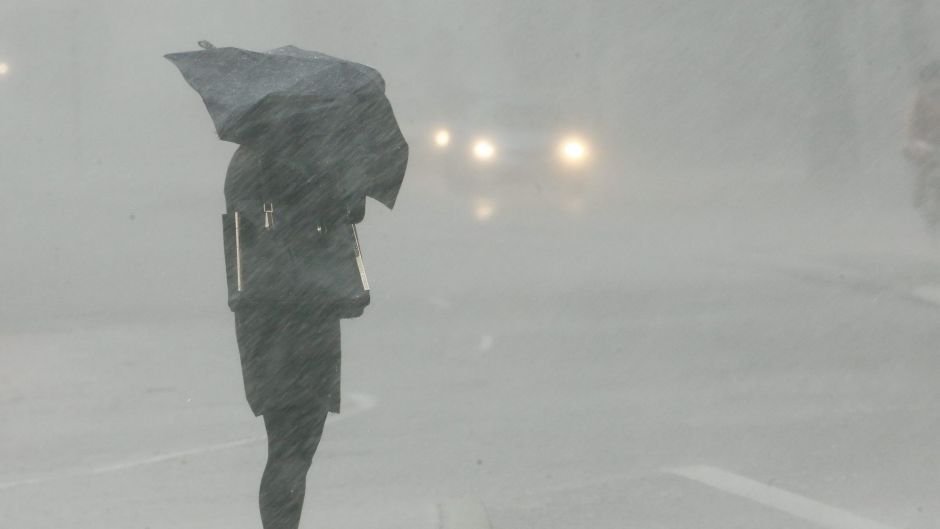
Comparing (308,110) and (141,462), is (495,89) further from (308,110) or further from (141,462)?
(308,110)

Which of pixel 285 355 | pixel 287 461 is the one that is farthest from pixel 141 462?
pixel 285 355

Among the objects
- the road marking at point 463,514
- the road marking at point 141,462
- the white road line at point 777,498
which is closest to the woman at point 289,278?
the road marking at point 463,514

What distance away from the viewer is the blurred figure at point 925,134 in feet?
49.6

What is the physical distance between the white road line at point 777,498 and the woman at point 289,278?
2.21 m

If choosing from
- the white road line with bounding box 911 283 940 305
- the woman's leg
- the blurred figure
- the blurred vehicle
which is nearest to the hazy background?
the blurred vehicle

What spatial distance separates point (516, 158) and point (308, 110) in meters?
22.0

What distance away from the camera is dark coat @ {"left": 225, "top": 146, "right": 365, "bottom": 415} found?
4418 millimetres

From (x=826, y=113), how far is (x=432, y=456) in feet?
65.8

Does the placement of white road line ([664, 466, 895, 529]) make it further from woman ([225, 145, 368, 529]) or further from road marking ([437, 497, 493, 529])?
woman ([225, 145, 368, 529])

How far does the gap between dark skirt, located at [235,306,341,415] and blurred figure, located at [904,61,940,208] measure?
11625 mm

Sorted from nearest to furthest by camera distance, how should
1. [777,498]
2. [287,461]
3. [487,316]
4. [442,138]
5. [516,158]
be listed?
[287,461] < [777,498] < [487,316] < [516,158] < [442,138]

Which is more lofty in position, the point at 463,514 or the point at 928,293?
the point at 928,293

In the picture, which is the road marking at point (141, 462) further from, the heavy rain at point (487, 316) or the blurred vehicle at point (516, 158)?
the blurred vehicle at point (516, 158)

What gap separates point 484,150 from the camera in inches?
1056
